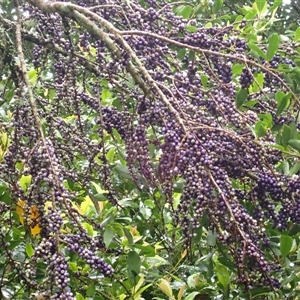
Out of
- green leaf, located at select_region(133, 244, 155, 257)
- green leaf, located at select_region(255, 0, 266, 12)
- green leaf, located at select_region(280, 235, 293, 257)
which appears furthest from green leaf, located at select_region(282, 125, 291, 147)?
green leaf, located at select_region(255, 0, 266, 12)

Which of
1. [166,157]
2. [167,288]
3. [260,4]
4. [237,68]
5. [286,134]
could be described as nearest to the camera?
[166,157]

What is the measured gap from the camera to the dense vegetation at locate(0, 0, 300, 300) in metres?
1.32

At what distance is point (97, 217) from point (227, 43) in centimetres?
77

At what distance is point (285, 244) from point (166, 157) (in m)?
0.51

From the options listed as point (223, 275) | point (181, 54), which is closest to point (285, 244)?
point (223, 275)

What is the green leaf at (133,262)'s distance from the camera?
5.60 feet

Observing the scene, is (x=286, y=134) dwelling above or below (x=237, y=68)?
below

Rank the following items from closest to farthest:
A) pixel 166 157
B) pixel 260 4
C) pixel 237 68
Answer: pixel 166 157
pixel 237 68
pixel 260 4

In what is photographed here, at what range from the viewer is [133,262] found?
172cm

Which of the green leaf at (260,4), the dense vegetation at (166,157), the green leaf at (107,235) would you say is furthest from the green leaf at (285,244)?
the green leaf at (260,4)

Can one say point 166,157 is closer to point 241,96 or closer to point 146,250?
point 241,96

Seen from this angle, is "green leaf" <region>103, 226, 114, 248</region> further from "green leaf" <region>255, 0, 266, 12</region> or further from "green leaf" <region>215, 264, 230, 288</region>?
"green leaf" <region>255, 0, 266, 12</region>

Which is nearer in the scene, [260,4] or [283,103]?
[283,103]

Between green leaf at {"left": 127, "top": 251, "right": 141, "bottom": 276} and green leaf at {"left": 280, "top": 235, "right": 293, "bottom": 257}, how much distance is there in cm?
42
